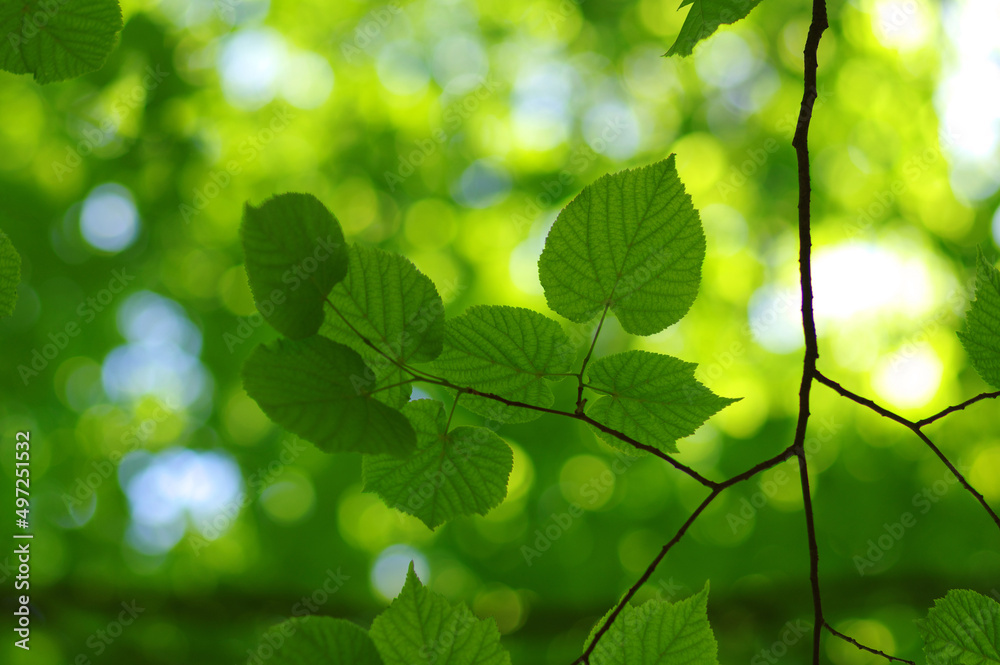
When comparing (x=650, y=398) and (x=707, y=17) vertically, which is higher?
(x=707, y=17)

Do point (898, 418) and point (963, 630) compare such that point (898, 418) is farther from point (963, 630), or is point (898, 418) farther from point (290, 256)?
point (290, 256)

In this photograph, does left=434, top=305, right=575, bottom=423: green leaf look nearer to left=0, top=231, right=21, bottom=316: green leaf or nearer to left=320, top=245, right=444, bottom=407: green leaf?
left=320, top=245, right=444, bottom=407: green leaf

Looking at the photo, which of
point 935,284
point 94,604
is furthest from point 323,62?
point 935,284

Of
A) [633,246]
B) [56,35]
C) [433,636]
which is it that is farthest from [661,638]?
[56,35]

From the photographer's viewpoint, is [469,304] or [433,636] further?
[469,304]

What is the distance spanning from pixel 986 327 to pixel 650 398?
521 millimetres

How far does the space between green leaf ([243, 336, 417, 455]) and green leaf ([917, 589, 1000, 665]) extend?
33.3 inches

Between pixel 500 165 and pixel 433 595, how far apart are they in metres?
6.97

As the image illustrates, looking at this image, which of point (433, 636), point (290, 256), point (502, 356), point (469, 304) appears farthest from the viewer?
point (469, 304)

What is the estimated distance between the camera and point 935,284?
6.59 metres

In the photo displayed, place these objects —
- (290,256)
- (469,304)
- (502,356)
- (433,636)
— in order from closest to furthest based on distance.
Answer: (290,256) → (433,636) → (502,356) → (469,304)

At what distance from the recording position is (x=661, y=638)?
0.89m

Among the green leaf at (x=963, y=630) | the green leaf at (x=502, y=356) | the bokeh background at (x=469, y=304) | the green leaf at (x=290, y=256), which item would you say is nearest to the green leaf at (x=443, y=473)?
the green leaf at (x=502, y=356)

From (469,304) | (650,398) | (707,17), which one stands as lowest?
(469,304)
